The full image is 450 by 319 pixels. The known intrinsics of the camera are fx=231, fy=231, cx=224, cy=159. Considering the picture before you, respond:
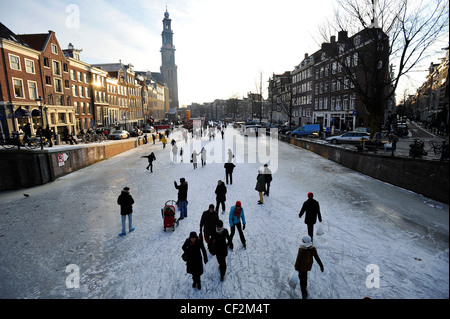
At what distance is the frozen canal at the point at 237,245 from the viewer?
209 inches

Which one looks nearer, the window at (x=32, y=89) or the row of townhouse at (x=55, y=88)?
the row of townhouse at (x=55, y=88)

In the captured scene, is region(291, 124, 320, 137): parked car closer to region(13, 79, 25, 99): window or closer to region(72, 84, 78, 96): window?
region(13, 79, 25, 99): window

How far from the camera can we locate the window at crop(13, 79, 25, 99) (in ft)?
82.4

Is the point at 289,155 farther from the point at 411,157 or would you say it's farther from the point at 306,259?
the point at 306,259

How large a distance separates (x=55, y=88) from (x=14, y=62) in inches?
267

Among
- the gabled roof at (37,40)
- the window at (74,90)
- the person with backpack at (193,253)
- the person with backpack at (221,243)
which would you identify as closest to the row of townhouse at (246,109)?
the window at (74,90)

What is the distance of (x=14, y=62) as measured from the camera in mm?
25172

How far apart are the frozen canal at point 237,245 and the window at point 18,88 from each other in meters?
18.8

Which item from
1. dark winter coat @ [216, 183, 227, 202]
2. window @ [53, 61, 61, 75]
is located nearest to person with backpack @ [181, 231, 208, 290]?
dark winter coat @ [216, 183, 227, 202]

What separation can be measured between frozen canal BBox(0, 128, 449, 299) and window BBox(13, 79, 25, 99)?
18.8 m

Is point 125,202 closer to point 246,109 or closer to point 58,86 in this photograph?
point 58,86

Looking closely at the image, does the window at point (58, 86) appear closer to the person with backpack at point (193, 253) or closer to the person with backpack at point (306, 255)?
the person with backpack at point (193, 253)
